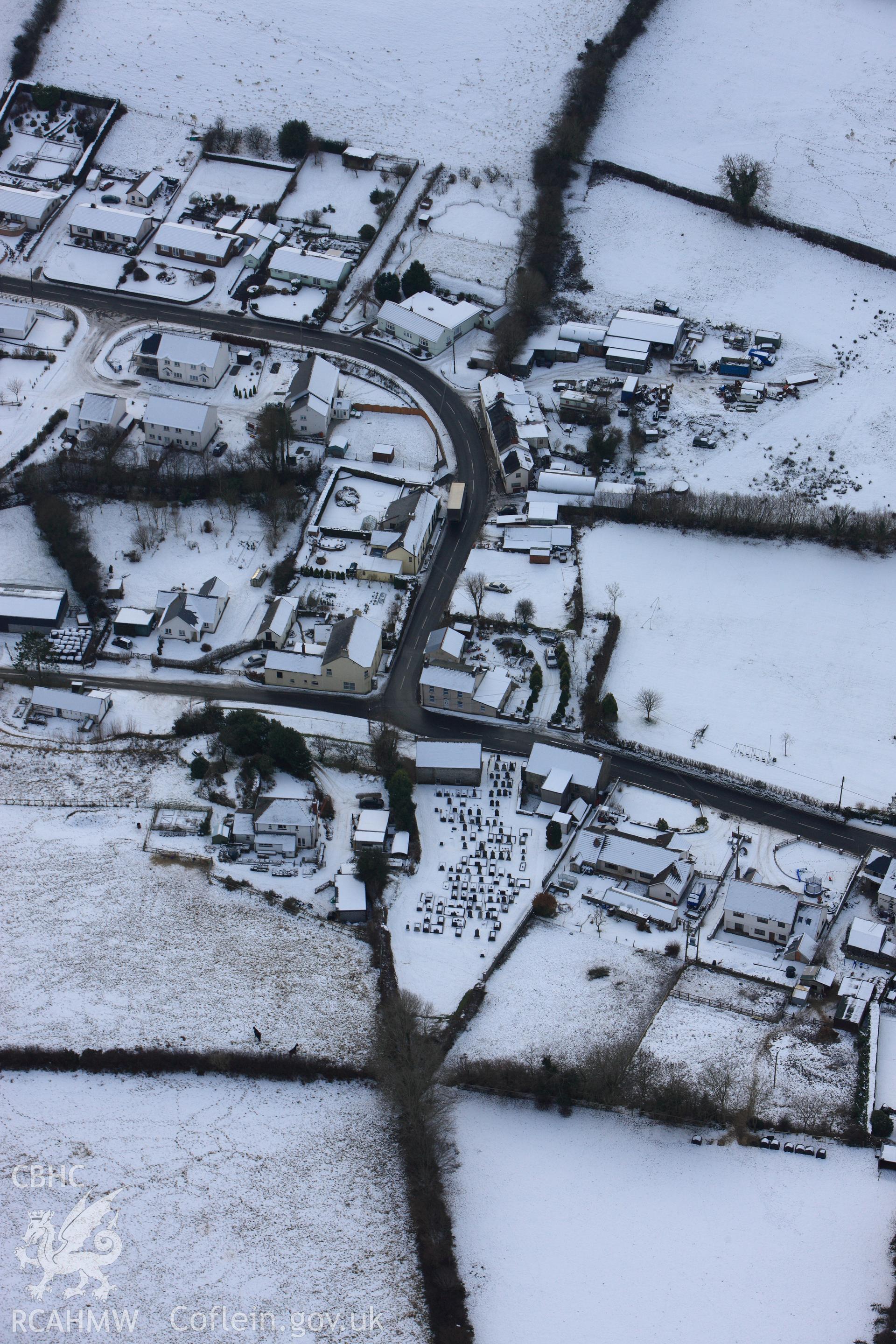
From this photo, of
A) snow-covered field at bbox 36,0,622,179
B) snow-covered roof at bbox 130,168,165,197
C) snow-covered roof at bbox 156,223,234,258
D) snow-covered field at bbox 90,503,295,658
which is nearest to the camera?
snow-covered field at bbox 90,503,295,658

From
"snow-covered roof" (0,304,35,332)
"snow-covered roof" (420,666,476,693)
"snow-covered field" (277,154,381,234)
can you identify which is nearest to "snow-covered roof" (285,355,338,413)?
"snow-covered field" (277,154,381,234)

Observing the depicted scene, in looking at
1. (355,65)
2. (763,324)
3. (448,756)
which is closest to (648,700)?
(448,756)

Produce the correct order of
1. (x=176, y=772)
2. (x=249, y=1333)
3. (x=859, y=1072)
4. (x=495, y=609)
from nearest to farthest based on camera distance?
(x=249, y=1333) < (x=859, y=1072) < (x=176, y=772) < (x=495, y=609)

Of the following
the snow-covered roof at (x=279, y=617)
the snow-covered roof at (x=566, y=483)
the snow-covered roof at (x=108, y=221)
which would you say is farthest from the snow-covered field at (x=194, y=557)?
the snow-covered roof at (x=108, y=221)

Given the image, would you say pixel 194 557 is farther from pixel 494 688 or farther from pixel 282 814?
pixel 282 814

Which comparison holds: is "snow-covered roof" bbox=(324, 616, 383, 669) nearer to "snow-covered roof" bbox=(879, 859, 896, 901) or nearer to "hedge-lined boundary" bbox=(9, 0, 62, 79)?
"snow-covered roof" bbox=(879, 859, 896, 901)

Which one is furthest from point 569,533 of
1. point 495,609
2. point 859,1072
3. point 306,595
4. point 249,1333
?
point 249,1333

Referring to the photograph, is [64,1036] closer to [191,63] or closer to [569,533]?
[569,533]
